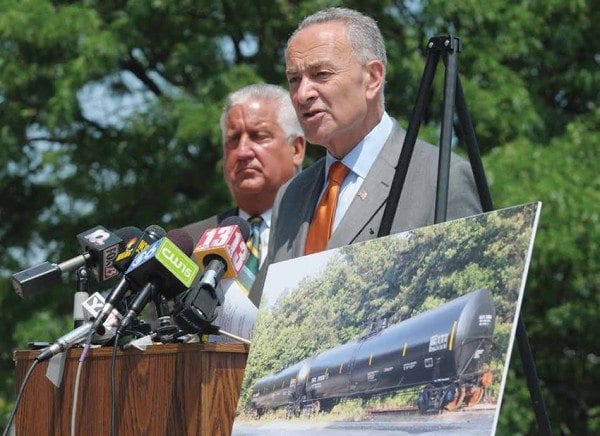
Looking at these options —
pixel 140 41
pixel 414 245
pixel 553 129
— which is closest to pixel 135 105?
pixel 140 41

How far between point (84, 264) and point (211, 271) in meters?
0.45

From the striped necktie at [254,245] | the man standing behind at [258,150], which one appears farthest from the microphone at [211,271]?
the man standing behind at [258,150]

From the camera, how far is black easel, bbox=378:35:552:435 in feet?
10.7

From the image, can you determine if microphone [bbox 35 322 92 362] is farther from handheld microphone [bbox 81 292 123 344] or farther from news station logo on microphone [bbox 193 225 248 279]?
Result: news station logo on microphone [bbox 193 225 248 279]

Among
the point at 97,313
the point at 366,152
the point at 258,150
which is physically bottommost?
the point at 97,313

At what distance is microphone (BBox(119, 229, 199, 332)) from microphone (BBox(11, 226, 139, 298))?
29 cm

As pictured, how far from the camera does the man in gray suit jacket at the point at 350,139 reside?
3666mm

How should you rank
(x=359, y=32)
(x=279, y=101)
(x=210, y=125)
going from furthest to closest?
(x=210, y=125) → (x=279, y=101) → (x=359, y=32)

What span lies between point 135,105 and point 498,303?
310 inches

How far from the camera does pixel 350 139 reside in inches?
152

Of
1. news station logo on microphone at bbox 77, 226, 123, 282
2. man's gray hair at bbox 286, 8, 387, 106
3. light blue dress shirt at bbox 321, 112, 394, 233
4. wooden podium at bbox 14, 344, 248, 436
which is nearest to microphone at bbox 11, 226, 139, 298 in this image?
news station logo on microphone at bbox 77, 226, 123, 282

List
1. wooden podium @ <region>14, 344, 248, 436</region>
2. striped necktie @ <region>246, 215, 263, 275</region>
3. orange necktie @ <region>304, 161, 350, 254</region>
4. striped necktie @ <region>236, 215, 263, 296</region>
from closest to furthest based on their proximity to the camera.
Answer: wooden podium @ <region>14, 344, 248, 436</region> < orange necktie @ <region>304, 161, 350, 254</region> < striped necktie @ <region>236, 215, 263, 296</region> < striped necktie @ <region>246, 215, 263, 275</region>

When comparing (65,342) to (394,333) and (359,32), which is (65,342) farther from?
(359,32)

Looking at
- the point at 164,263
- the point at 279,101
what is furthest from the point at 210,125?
the point at 164,263
